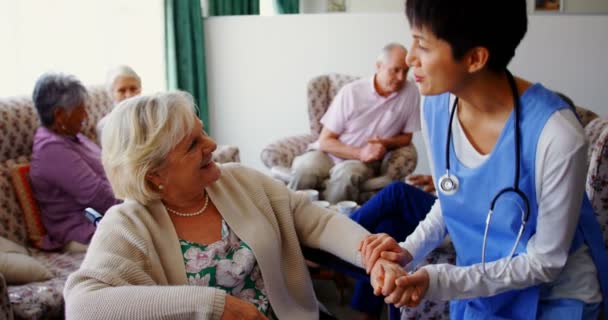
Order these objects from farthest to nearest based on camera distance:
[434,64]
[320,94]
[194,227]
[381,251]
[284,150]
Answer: [320,94] < [284,150] < [194,227] < [381,251] < [434,64]

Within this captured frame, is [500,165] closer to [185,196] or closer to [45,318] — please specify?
[185,196]

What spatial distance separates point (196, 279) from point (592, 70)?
302 cm

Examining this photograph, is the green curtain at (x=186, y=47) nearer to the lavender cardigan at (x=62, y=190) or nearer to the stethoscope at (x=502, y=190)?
the lavender cardigan at (x=62, y=190)

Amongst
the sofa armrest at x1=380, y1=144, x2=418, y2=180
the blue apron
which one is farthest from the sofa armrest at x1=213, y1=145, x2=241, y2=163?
the blue apron

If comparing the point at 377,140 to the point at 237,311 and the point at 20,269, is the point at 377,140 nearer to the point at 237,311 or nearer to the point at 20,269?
the point at 20,269

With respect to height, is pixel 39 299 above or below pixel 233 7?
below

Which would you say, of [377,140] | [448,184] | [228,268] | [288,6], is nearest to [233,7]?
[288,6]

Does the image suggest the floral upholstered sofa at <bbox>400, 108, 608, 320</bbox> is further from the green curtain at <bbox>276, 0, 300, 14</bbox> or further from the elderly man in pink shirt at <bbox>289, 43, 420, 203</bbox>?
the green curtain at <bbox>276, 0, 300, 14</bbox>

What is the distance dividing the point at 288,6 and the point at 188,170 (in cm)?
338

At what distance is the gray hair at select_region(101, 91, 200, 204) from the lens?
1.46 m

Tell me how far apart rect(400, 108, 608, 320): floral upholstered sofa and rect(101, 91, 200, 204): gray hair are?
92cm

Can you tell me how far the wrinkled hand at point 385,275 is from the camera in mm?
1327

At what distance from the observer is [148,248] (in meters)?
1.43

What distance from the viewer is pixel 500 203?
4.11ft
